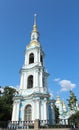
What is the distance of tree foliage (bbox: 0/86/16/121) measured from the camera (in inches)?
1274

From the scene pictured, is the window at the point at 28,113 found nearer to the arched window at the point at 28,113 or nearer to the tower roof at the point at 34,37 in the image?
the arched window at the point at 28,113

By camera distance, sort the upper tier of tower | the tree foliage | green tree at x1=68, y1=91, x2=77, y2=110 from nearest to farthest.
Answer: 1. the tree foliage
2. the upper tier of tower
3. green tree at x1=68, y1=91, x2=77, y2=110

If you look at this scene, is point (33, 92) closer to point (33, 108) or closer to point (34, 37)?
point (33, 108)

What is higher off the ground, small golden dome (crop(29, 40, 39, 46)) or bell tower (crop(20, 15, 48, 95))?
small golden dome (crop(29, 40, 39, 46))

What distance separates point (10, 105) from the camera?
117ft

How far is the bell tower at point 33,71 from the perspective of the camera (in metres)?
29.2

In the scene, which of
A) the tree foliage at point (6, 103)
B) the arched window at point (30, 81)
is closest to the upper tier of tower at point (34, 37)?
the arched window at point (30, 81)

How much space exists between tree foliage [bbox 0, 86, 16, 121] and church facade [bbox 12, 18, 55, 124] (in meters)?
5.42

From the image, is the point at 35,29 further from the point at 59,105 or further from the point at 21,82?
the point at 59,105

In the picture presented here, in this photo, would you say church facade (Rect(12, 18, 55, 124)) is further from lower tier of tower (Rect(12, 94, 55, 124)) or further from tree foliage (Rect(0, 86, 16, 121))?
tree foliage (Rect(0, 86, 16, 121))

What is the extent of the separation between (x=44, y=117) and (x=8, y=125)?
5969 mm

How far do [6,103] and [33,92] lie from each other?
11.4 meters

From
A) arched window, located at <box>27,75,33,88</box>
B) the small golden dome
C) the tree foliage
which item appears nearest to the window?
arched window, located at <box>27,75,33,88</box>

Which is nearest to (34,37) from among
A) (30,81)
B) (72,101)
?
(30,81)
